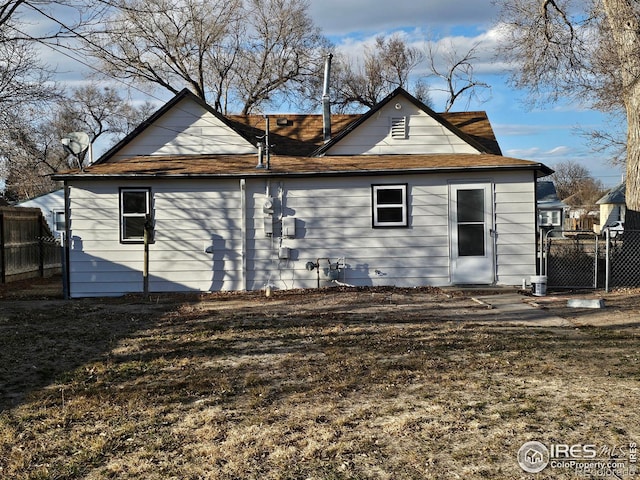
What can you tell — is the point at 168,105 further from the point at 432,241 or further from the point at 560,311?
the point at 560,311

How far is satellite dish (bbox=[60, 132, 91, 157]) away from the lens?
44.1 ft

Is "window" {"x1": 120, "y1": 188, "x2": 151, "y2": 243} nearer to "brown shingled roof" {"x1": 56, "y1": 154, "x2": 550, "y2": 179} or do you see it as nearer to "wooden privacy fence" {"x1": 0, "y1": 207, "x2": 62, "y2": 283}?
A: "brown shingled roof" {"x1": 56, "y1": 154, "x2": 550, "y2": 179}

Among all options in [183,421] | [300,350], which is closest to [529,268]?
[300,350]

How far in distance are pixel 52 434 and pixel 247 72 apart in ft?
102

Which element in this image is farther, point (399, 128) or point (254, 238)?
point (399, 128)

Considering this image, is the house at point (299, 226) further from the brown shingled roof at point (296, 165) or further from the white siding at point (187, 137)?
the white siding at point (187, 137)

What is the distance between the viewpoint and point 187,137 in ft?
47.6

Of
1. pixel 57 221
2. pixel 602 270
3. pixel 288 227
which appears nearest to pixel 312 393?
pixel 288 227

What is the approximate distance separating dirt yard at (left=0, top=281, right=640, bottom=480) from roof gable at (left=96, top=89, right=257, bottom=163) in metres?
5.83

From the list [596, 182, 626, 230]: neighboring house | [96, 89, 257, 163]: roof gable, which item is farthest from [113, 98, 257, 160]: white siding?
[596, 182, 626, 230]: neighboring house

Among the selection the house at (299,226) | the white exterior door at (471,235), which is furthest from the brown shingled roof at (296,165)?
the white exterior door at (471,235)

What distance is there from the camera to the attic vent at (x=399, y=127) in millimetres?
14264

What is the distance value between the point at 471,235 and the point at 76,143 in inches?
350

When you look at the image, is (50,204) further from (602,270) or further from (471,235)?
(602,270)
